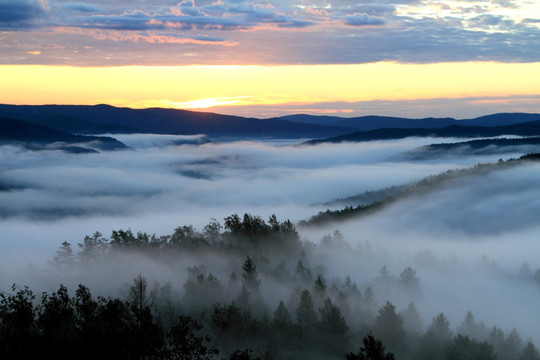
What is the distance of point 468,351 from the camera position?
224 feet

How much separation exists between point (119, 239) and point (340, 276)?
46.6m

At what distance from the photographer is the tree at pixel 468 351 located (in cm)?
6762

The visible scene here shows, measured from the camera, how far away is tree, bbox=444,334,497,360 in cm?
6762

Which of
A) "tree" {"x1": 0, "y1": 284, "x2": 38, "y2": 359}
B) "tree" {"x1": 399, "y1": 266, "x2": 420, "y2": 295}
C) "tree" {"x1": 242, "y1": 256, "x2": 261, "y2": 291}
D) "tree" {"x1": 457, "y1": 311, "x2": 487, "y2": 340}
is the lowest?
"tree" {"x1": 399, "y1": 266, "x2": 420, "y2": 295}

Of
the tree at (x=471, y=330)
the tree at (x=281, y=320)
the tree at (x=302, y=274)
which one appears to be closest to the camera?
the tree at (x=281, y=320)

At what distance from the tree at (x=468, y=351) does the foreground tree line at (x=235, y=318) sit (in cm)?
12

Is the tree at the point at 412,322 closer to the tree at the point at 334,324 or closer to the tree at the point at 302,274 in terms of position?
the tree at the point at 334,324

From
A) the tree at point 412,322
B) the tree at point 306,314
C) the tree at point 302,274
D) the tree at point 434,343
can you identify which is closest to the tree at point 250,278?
the tree at point 306,314

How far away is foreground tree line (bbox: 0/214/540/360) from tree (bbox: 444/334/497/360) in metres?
0.12

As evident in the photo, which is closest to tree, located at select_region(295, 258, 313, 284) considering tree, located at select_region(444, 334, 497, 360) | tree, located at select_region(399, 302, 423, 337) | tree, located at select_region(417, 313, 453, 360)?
tree, located at select_region(399, 302, 423, 337)

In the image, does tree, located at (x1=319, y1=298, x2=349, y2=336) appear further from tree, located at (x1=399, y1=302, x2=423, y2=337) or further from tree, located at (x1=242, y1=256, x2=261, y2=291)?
tree, located at (x1=242, y1=256, x2=261, y2=291)

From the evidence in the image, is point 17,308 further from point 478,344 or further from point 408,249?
point 408,249

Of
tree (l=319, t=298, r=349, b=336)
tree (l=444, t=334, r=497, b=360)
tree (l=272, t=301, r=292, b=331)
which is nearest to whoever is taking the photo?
tree (l=444, t=334, r=497, b=360)

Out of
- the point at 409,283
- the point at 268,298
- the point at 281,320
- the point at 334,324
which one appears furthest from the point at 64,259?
the point at 409,283
